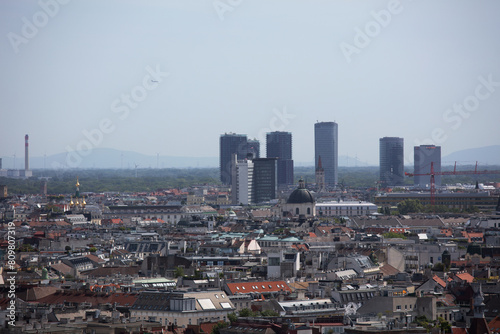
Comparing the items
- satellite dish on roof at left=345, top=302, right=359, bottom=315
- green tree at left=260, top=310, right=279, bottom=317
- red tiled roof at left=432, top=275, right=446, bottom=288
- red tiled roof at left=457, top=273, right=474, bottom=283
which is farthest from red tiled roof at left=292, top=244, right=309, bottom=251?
green tree at left=260, top=310, right=279, bottom=317

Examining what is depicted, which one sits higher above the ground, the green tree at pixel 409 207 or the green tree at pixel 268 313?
the green tree at pixel 409 207

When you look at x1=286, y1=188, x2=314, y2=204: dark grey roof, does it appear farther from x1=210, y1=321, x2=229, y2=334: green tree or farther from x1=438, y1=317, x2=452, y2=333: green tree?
x1=210, y1=321, x2=229, y2=334: green tree

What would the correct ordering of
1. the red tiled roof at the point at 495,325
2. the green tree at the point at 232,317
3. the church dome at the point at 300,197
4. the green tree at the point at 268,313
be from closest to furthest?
the red tiled roof at the point at 495,325, the green tree at the point at 232,317, the green tree at the point at 268,313, the church dome at the point at 300,197

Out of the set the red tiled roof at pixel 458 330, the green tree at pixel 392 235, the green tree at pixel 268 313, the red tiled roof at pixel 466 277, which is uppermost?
the green tree at pixel 392 235

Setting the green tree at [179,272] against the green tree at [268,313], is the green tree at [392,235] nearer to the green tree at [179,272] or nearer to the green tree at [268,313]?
the green tree at [179,272]

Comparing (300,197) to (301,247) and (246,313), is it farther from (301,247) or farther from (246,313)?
(246,313)

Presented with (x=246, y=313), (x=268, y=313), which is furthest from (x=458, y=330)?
(x=246, y=313)

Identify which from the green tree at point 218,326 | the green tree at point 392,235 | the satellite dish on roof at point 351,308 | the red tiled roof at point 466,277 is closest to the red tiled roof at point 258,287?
the satellite dish on roof at point 351,308
